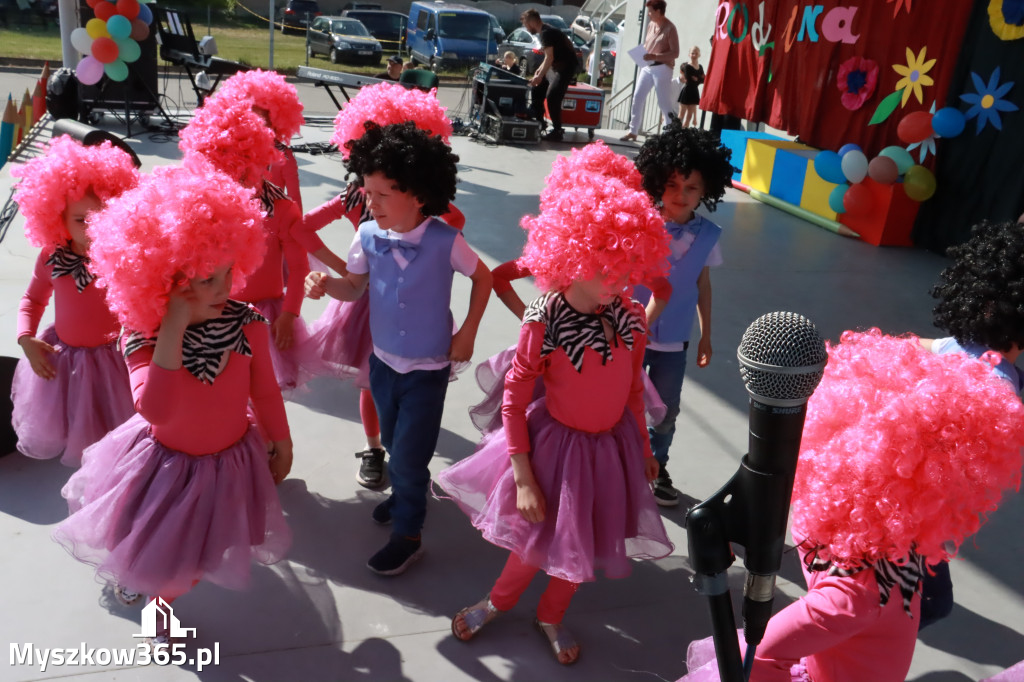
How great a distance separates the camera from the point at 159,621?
2.66 meters

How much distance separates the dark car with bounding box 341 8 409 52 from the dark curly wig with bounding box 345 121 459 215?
22.1 metres

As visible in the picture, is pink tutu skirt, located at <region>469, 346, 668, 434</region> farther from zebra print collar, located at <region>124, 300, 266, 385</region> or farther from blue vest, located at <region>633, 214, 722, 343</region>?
zebra print collar, located at <region>124, 300, 266, 385</region>

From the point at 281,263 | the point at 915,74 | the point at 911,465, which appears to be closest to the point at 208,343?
the point at 281,263

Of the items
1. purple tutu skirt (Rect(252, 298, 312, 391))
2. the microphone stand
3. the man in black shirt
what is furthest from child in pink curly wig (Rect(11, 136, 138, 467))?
the man in black shirt

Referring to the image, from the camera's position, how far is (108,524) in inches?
96.2

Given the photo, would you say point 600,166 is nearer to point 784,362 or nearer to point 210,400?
point 210,400

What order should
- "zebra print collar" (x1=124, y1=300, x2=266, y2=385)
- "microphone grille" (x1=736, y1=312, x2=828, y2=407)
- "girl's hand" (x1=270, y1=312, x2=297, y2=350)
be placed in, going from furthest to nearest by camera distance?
"girl's hand" (x1=270, y1=312, x2=297, y2=350) → "zebra print collar" (x1=124, y1=300, x2=266, y2=385) → "microphone grille" (x1=736, y1=312, x2=828, y2=407)

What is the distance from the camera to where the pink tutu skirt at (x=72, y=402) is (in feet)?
10.7

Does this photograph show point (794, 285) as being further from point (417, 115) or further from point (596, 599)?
point (596, 599)

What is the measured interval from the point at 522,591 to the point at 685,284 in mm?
1399

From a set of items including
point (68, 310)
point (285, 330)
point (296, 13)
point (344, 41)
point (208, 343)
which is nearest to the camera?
point (208, 343)

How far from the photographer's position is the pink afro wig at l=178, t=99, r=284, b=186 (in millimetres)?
3369

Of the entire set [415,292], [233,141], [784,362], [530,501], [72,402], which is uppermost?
[784,362]

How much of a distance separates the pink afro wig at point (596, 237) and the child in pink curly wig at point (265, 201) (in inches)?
50.9
